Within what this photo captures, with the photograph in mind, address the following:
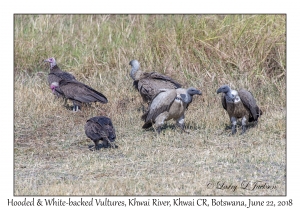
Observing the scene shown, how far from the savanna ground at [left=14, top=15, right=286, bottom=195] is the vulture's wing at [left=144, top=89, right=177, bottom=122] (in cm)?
29

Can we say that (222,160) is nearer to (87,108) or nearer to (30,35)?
(87,108)

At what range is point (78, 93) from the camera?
9531mm

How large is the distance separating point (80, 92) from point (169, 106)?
1871 mm

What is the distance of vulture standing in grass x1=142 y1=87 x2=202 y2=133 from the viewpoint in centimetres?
827

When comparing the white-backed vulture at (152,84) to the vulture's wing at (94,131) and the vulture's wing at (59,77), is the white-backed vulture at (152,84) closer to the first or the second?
the vulture's wing at (59,77)

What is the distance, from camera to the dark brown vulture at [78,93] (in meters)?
9.38

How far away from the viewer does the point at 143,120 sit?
29.4 feet

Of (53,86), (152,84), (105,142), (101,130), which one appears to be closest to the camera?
(101,130)

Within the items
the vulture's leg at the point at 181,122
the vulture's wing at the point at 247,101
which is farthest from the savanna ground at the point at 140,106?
the vulture's wing at the point at 247,101

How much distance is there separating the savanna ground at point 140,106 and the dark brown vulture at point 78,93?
20 cm

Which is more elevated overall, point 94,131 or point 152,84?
point 152,84

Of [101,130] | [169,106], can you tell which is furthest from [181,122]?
[101,130]

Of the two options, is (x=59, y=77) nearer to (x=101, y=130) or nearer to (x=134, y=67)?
(x=134, y=67)

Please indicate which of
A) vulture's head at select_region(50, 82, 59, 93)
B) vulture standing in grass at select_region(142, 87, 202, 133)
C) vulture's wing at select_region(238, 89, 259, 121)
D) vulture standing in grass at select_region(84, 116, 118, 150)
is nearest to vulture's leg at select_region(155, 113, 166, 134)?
vulture standing in grass at select_region(142, 87, 202, 133)
